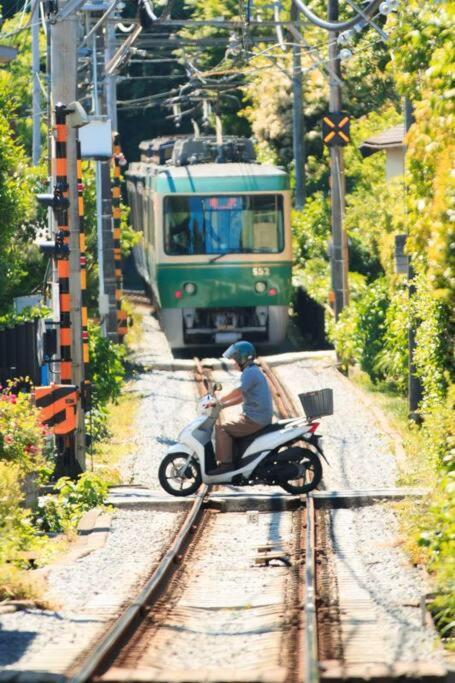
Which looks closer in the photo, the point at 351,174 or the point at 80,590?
the point at 80,590

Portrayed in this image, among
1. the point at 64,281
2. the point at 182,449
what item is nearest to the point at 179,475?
the point at 182,449

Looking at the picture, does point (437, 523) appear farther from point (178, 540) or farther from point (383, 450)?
point (383, 450)

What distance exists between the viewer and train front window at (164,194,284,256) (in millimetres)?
27906

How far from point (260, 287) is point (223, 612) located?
1864cm

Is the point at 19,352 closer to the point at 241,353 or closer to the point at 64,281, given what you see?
the point at 64,281

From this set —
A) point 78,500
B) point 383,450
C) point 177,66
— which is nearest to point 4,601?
point 78,500

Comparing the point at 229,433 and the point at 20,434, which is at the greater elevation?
the point at 20,434

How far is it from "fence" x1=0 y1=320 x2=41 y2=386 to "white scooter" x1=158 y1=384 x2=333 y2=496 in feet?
10.7

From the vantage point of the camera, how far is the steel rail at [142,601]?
8.05 metres

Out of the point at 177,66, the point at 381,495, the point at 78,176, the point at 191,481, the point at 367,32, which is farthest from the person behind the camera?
the point at 177,66

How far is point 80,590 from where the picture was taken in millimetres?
10750

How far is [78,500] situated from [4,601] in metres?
4.70

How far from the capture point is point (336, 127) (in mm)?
26312

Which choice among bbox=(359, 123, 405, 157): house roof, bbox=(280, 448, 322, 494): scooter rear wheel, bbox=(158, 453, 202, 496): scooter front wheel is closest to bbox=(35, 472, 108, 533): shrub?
bbox=(158, 453, 202, 496): scooter front wheel
